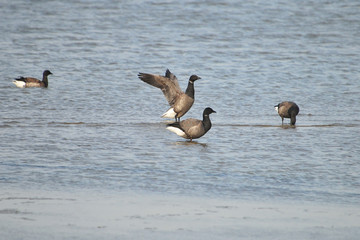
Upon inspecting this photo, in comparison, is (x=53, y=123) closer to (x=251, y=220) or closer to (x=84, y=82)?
(x=84, y=82)

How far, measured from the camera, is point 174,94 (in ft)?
44.1

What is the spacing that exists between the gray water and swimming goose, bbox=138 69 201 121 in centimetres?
49

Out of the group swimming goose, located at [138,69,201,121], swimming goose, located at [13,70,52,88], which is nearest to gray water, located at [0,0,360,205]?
swimming goose, located at [13,70,52,88]

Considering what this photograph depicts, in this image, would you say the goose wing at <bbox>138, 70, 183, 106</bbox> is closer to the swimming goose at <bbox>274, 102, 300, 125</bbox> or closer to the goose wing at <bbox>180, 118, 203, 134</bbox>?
the swimming goose at <bbox>274, 102, 300, 125</bbox>

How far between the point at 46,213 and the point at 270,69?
13.5 meters

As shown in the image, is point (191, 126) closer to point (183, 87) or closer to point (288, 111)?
point (288, 111)

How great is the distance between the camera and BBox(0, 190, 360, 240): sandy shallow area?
555 cm

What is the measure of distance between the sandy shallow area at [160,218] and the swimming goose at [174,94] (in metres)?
6.35

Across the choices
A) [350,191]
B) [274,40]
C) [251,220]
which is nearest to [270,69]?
[274,40]

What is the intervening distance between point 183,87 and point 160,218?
441 inches

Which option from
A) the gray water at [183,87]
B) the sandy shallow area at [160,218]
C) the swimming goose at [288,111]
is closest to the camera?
the sandy shallow area at [160,218]

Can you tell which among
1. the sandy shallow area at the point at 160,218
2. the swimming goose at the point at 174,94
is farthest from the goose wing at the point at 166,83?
the sandy shallow area at the point at 160,218

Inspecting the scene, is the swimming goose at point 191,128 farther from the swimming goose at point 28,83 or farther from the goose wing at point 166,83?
the swimming goose at point 28,83

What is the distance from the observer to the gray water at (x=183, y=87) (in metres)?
7.73
